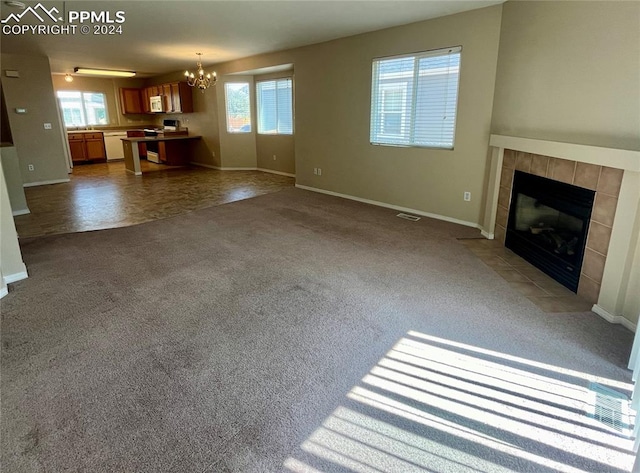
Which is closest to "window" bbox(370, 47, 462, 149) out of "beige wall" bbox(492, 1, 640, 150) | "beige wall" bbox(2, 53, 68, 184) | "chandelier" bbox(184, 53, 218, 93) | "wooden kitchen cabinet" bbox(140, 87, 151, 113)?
"beige wall" bbox(492, 1, 640, 150)

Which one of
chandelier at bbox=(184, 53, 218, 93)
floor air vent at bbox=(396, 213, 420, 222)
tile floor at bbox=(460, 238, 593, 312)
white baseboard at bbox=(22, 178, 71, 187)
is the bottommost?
tile floor at bbox=(460, 238, 593, 312)

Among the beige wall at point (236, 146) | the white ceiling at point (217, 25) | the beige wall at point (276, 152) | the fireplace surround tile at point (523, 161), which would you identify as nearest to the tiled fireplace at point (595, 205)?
the fireplace surround tile at point (523, 161)

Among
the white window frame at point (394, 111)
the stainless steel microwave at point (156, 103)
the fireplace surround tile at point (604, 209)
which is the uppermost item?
the stainless steel microwave at point (156, 103)

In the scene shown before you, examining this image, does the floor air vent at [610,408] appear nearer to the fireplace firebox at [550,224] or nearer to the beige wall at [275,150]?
the fireplace firebox at [550,224]

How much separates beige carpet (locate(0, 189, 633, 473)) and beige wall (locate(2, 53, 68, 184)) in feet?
16.9

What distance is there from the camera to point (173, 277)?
3.27m

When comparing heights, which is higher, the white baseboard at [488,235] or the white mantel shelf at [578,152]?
the white mantel shelf at [578,152]

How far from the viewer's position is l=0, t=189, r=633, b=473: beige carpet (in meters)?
1.55

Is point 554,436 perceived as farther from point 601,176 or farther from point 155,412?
point 601,176

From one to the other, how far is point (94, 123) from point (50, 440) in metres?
12.2

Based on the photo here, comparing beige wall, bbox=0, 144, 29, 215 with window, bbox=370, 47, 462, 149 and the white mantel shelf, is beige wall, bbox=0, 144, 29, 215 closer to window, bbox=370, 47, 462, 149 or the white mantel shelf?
window, bbox=370, 47, 462, 149

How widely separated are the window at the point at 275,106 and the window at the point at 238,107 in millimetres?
338

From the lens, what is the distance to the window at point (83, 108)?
421 inches

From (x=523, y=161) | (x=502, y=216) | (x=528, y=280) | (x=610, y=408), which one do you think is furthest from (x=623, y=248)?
(x=502, y=216)
